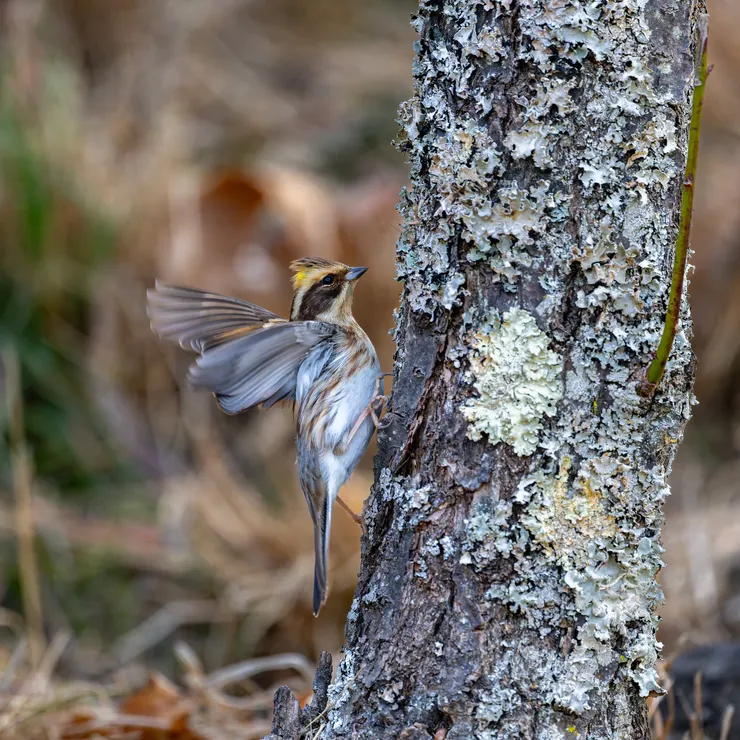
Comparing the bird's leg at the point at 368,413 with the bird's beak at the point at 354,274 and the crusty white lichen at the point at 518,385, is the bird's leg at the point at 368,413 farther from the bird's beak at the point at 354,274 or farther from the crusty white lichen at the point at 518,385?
the crusty white lichen at the point at 518,385

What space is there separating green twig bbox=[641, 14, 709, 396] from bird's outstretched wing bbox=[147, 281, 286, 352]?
1272mm

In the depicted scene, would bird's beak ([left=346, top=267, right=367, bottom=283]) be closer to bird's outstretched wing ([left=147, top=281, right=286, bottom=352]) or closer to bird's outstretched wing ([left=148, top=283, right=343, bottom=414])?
bird's outstretched wing ([left=148, top=283, right=343, bottom=414])

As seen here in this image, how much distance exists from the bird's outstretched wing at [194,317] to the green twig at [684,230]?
1272 mm

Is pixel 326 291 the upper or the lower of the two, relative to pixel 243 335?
upper

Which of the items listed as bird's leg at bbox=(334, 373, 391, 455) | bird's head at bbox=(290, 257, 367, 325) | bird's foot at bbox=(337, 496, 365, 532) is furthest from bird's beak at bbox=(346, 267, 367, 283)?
bird's foot at bbox=(337, 496, 365, 532)

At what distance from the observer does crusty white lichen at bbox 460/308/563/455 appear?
2111 millimetres

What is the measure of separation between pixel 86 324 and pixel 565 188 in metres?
5.47

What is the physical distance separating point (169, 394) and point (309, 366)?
13.3ft

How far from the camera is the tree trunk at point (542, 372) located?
6.79 feet

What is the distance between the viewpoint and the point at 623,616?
2.15 metres

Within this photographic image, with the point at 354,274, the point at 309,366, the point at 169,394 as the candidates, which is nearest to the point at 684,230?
the point at 309,366

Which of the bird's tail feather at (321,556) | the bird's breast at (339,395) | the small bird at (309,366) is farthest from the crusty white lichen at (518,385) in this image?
the bird's tail feather at (321,556)

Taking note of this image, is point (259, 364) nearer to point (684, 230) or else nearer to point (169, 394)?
point (684, 230)

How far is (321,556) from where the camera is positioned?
120 inches
